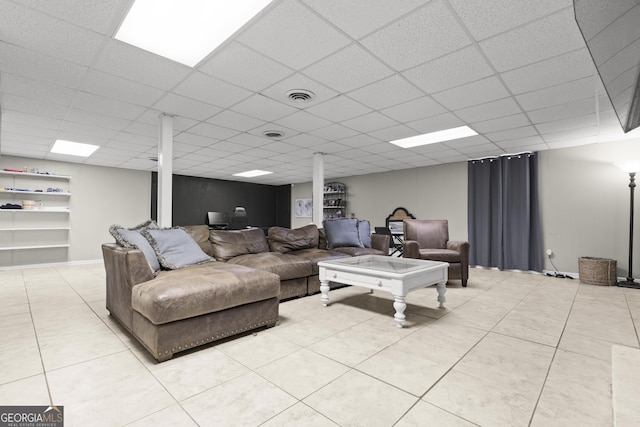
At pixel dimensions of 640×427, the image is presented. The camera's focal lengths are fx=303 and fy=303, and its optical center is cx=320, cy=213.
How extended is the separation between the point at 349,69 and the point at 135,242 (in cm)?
250

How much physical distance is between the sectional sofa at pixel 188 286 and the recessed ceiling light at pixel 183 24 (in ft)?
5.38

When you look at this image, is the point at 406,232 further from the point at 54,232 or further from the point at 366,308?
the point at 54,232

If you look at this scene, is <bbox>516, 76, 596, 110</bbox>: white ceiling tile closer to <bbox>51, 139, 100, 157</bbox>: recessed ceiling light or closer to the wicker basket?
the wicker basket

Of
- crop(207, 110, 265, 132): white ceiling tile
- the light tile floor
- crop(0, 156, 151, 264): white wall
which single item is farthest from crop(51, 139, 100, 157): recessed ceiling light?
the light tile floor

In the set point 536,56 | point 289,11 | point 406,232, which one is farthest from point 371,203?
point 289,11

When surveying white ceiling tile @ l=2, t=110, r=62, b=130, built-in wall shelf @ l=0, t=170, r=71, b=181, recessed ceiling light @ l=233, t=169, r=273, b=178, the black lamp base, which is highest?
white ceiling tile @ l=2, t=110, r=62, b=130

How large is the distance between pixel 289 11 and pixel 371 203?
22.8ft

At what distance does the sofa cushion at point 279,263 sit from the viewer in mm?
3521

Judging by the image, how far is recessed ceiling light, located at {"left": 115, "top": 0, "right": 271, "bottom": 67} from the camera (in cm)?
203

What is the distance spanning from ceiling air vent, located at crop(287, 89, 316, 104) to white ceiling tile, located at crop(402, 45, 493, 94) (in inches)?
40.8

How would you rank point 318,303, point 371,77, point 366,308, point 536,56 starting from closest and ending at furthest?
point 536,56 → point 371,77 → point 366,308 → point 318,303

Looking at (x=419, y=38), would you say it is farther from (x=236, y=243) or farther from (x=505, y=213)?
(x=505, y=213)

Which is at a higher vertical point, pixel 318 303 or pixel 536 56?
pixel 536 56

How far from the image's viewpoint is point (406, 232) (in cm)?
534
